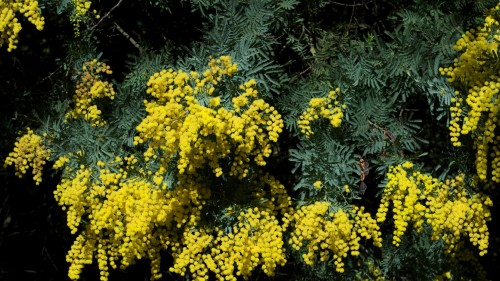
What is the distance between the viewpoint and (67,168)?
3.20 metres

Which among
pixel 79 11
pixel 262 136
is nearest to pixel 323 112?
pixel 262 136

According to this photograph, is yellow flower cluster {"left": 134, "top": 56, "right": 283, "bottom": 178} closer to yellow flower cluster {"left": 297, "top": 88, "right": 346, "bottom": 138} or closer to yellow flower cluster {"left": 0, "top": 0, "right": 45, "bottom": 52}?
yellow flower cluster {"left": 297, "top": 88, "right": 346, "bottom": 138}

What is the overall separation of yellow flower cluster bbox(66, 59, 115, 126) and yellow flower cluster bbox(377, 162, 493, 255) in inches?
53.8

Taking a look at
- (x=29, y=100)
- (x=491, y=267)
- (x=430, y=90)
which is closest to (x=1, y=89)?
(x=29, y=100)

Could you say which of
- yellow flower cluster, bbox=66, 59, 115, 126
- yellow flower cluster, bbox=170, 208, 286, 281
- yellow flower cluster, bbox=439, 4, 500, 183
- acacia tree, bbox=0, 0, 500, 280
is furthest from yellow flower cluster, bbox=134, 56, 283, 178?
yellow flower cluster, bbox=439, 4, 500, 183

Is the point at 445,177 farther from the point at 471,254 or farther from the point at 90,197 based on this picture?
the point at 90,197

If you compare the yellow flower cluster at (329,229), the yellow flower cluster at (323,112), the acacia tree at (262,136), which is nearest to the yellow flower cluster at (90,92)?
the acacia tree at (262,136)

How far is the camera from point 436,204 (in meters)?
2.98

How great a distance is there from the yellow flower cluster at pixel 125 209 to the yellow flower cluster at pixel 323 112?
533 millimetres

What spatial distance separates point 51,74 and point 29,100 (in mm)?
209

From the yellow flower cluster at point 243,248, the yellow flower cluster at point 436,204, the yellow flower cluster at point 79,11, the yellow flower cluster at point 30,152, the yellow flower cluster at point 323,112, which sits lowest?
the yellow flower cluster at point 436,204

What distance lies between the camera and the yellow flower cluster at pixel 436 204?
2.95 m

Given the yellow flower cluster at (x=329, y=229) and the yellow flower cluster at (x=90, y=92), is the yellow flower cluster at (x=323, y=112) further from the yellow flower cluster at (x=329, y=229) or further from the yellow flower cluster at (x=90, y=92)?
the yellow flower cluster at (x=90, y=92)

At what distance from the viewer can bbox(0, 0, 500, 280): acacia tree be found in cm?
289
